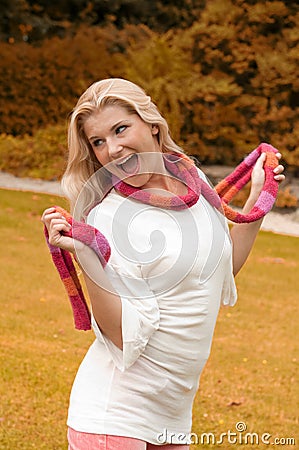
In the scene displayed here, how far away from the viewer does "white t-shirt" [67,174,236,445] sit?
1722 millimetres

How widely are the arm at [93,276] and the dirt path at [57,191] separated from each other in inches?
380

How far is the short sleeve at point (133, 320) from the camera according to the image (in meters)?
1.70

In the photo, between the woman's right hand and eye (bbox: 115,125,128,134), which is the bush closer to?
eye (bbox: 115,125,128,134)

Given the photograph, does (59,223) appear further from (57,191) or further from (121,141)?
(57,191)

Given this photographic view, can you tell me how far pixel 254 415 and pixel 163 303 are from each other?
2.81m

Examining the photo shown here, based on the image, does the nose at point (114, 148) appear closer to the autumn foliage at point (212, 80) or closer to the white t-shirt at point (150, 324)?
the white t-shirt at point (150, 324)

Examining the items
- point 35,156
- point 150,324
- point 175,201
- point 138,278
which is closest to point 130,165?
point 175,201

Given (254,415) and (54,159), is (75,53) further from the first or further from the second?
(254,415)

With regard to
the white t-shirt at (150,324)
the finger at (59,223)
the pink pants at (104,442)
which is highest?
the finger at (59,223)

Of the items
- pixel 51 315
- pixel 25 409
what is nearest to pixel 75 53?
pixel 51 315

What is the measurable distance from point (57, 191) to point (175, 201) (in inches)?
425

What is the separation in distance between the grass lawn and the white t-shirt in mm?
1649

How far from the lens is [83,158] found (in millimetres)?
1873

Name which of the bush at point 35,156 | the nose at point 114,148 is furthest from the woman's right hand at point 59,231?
the bush at point 35,156
